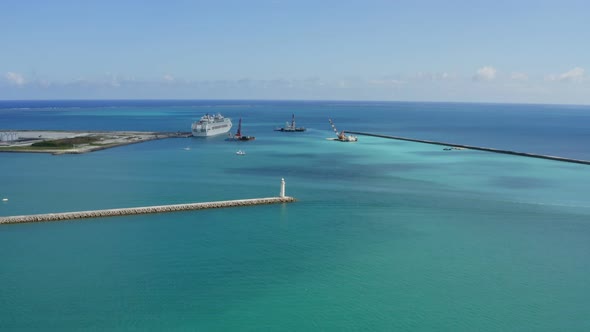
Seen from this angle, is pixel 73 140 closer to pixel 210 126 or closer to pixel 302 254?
pixel 210 126

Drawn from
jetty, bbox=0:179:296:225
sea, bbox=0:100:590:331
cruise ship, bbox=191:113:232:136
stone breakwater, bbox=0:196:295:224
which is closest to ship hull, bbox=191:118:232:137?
cruise ship, bbox=191:113:232:136

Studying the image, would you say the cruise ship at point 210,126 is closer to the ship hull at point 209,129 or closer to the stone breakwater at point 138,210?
the ship hull at point 209,129

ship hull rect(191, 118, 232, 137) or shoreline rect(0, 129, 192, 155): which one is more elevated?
ship hull rect(191, 118, 232, 137)

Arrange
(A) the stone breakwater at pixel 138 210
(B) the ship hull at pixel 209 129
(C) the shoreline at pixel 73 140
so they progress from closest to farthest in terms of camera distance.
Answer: (A) the stone breakwater at pixel 138 210, (C) the shoreline at pixel 73 140, (B) the ship hull at pixel 209 129

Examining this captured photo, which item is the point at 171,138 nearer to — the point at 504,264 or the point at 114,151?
the point at 114,151

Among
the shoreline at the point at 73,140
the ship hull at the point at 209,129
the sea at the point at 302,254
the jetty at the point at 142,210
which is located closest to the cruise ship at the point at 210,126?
the ship hull at the point at 209,129

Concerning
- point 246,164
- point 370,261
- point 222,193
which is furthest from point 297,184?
point 370,261

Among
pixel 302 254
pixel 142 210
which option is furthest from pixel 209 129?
pixel 302 254

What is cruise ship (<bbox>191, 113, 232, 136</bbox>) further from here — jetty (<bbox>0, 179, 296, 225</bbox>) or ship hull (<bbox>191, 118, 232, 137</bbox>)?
jetty (<bbox>0, 179, 296, 225</bbox>)
